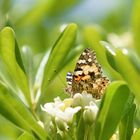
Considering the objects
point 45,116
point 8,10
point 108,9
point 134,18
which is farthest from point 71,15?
point 45,116

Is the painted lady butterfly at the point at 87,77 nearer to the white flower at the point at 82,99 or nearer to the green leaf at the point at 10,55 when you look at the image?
the white flower at the point at 82,99

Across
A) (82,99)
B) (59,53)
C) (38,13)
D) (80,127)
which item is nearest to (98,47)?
(59,53)

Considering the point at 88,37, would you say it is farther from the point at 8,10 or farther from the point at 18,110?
the point at 8,10

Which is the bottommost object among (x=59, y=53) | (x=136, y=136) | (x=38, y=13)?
(x=136, y=136)

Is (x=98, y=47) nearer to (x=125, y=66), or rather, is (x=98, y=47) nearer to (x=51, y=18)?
(x=125, y=66)

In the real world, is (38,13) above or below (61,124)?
above

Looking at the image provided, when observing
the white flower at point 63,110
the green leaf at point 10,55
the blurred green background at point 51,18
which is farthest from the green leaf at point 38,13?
the white flower at point 63,110

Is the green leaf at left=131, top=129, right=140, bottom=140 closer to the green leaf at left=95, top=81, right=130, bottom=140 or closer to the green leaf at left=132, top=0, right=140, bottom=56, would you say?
the green leaf at left=95, top=81, right=130, bottom=140
